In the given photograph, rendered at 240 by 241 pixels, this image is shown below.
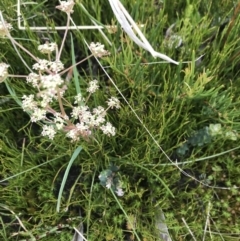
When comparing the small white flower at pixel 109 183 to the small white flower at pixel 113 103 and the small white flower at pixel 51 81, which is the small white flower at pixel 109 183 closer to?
the small white flower at pixel 113 103

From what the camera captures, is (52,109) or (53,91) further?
(52,109)

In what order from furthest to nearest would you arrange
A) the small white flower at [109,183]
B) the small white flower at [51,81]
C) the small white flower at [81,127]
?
1. the small white flower at [109,183]
2. the small white flower at [81,127]
3. the small white flower at [51,81]

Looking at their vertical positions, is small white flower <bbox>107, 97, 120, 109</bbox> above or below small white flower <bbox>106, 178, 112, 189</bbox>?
above

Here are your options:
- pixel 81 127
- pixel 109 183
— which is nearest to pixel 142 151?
pixel 109 183

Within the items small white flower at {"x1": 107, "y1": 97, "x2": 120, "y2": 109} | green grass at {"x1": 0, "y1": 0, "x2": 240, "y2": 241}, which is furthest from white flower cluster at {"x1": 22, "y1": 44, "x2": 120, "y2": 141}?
green grass at {"x1": 0, "y1": 0, "x2": 240, "y2": 241}

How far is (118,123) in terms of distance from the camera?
111cm

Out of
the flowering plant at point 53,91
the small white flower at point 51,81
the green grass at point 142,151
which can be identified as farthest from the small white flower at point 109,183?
the small white flower at point 51,81

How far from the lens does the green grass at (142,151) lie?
1.05 m

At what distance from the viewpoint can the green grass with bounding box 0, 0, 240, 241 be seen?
1053 mm

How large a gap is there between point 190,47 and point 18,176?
541mm

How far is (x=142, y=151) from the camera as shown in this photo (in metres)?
1.10

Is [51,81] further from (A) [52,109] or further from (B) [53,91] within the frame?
(A) [52,109]

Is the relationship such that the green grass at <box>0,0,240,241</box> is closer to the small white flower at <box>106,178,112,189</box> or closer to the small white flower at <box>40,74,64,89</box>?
the small white flower at <box>106,178,112,189</box>

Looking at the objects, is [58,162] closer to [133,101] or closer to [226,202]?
[133,101]
